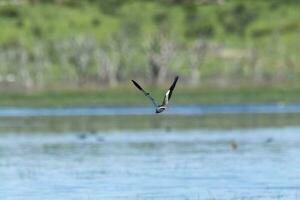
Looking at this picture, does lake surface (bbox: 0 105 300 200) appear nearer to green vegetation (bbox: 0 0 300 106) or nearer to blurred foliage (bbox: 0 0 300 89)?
green vegetation (bbox: 0 0 300 106)

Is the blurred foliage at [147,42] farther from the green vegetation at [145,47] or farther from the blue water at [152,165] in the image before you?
the blue water at [152,165]

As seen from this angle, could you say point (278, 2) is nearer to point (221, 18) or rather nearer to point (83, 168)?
point (221, 18)

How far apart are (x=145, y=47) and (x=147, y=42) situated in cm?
63

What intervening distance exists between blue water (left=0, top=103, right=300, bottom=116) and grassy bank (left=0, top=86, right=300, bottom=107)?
3.91 meters

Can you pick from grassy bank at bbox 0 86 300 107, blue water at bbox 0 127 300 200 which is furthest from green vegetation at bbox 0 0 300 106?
blue water at bbox 0 127 300 200

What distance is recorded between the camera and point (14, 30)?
13775 centimetres

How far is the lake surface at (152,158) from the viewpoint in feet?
96.5

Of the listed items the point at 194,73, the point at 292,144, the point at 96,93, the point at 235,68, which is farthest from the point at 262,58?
the point at 292,144

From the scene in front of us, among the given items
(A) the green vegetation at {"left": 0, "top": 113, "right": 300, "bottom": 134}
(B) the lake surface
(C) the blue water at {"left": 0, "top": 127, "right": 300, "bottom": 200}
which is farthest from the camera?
(A) the green vegetation at {"left": 0, "top": 113, "right": 300, "bottom": 134}

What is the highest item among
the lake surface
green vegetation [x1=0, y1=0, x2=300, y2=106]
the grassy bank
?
green vegetation [x1=0, y1=0, x2=300, y2=106]

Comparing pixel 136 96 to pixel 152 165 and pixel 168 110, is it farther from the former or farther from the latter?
pixel 152 165

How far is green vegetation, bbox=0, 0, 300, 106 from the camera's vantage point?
341 feet

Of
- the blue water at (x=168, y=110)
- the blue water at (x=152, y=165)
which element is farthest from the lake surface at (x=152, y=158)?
the blue water at (x=168, y=110)

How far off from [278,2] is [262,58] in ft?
86.2
